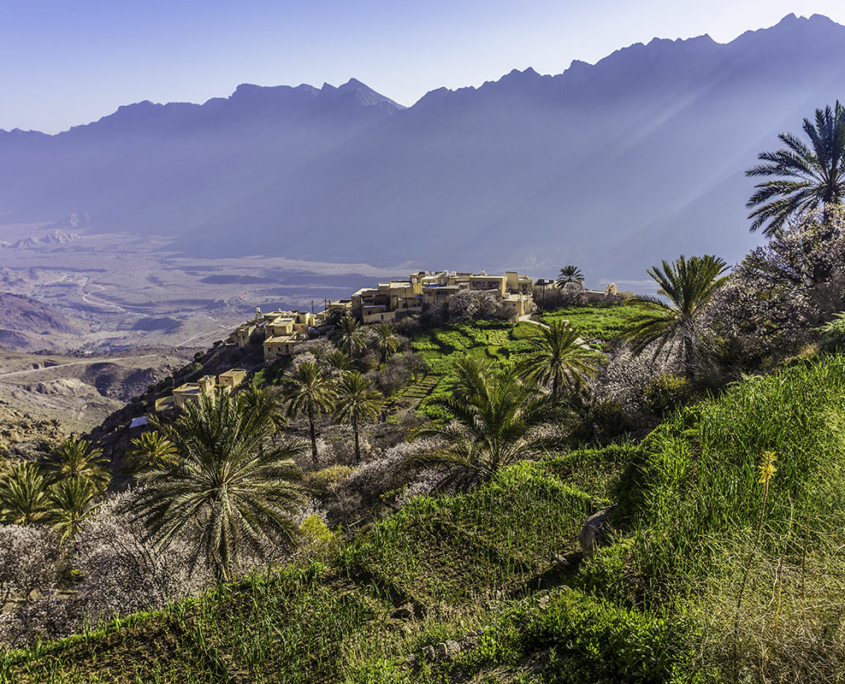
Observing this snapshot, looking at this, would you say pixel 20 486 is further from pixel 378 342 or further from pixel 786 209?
pixel 786 209

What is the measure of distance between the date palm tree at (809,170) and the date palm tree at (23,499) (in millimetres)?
42447

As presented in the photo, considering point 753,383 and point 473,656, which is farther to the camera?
point 753,383

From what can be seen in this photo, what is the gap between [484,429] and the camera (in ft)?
50.9

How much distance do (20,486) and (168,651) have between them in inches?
991

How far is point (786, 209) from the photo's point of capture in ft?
83.4

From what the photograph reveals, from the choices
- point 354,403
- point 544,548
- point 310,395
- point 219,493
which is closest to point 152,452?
point 310,395

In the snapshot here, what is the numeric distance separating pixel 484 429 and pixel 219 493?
836 centimetres

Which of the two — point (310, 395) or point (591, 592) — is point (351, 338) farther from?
point (591, 592)

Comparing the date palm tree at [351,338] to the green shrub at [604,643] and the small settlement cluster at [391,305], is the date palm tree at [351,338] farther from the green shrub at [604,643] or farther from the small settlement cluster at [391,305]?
the green shrub at [604,643]

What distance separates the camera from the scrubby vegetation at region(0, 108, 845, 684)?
5.32 meters

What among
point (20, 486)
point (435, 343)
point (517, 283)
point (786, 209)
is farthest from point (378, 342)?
point (786, 209)

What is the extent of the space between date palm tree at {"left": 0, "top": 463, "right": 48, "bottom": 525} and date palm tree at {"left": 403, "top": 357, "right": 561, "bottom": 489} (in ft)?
78.3

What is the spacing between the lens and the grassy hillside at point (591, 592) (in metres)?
4.80

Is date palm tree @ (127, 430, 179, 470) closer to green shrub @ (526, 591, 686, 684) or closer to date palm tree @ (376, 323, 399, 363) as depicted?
date palm tree @ (376, 323, 399, 363)
